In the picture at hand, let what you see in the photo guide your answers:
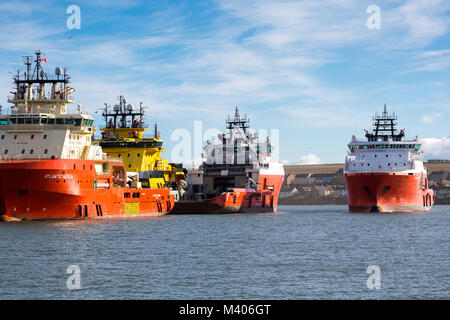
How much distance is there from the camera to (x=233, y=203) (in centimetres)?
6156

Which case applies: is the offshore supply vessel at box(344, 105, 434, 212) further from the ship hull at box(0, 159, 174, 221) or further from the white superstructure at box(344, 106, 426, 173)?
the ship hull at box(0, 159, 174, 221)

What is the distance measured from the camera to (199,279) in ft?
72.5

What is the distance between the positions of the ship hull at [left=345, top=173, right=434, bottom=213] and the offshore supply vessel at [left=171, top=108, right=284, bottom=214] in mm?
8422

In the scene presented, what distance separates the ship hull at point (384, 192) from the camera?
63938 millimetres

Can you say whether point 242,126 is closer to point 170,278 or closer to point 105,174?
point 105,174

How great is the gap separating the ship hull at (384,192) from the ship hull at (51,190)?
2746cm

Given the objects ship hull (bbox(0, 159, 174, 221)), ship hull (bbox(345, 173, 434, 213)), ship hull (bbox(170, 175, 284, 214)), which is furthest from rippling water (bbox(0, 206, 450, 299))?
ship hull (bbox(345, 173, 434, 213))

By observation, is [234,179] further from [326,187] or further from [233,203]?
[326,187]

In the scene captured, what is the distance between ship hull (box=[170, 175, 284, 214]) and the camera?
2376 inches

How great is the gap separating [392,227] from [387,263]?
776 inches
